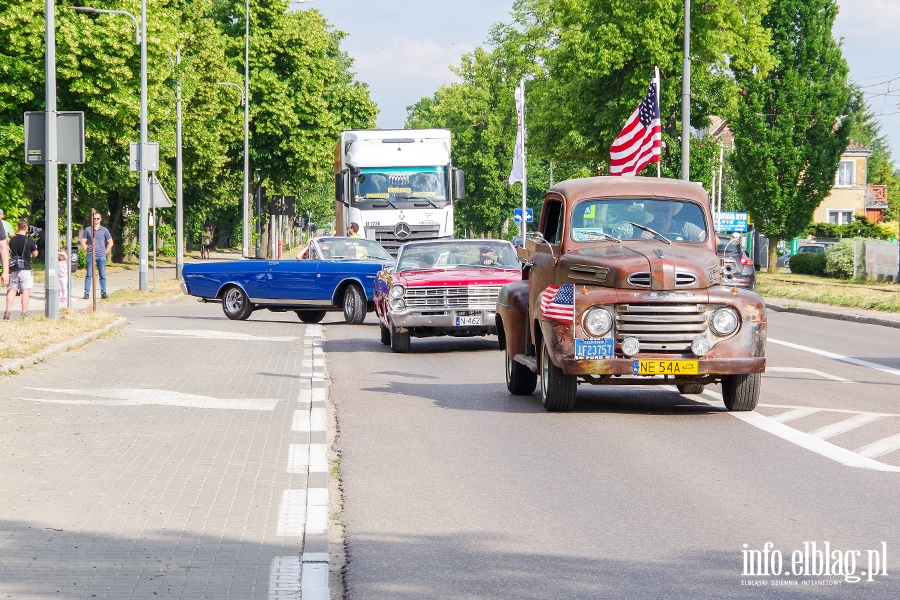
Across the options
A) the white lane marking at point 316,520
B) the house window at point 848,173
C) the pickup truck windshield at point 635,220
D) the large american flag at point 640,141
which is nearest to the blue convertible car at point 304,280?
the large american flag at point 640,141

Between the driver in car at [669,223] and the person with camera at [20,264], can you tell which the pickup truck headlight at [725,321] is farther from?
the person with camera at [20,264]

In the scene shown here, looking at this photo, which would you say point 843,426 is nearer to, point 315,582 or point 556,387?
point 556,387

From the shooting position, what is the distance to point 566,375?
11812 mm

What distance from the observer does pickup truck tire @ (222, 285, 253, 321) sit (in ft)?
84.4

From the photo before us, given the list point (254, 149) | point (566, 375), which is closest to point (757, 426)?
point (566, 375)

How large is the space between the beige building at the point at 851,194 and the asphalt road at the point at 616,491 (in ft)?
293

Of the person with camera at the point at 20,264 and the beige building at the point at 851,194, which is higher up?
the beige building at the point at 851,194

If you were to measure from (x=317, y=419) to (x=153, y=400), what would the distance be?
207cm

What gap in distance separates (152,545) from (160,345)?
13.0m

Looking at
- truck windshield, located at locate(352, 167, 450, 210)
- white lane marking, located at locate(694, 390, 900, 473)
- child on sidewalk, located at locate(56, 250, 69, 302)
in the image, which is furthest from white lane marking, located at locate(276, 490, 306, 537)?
truck windshield, located at locate(352, 167, 450, 210)

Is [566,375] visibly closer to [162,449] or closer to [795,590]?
[162,449]

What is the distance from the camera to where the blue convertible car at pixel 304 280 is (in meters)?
24.4

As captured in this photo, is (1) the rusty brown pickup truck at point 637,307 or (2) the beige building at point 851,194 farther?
(2) the beige building at point 851,194

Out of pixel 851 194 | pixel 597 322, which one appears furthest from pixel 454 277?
pixel 851 194
